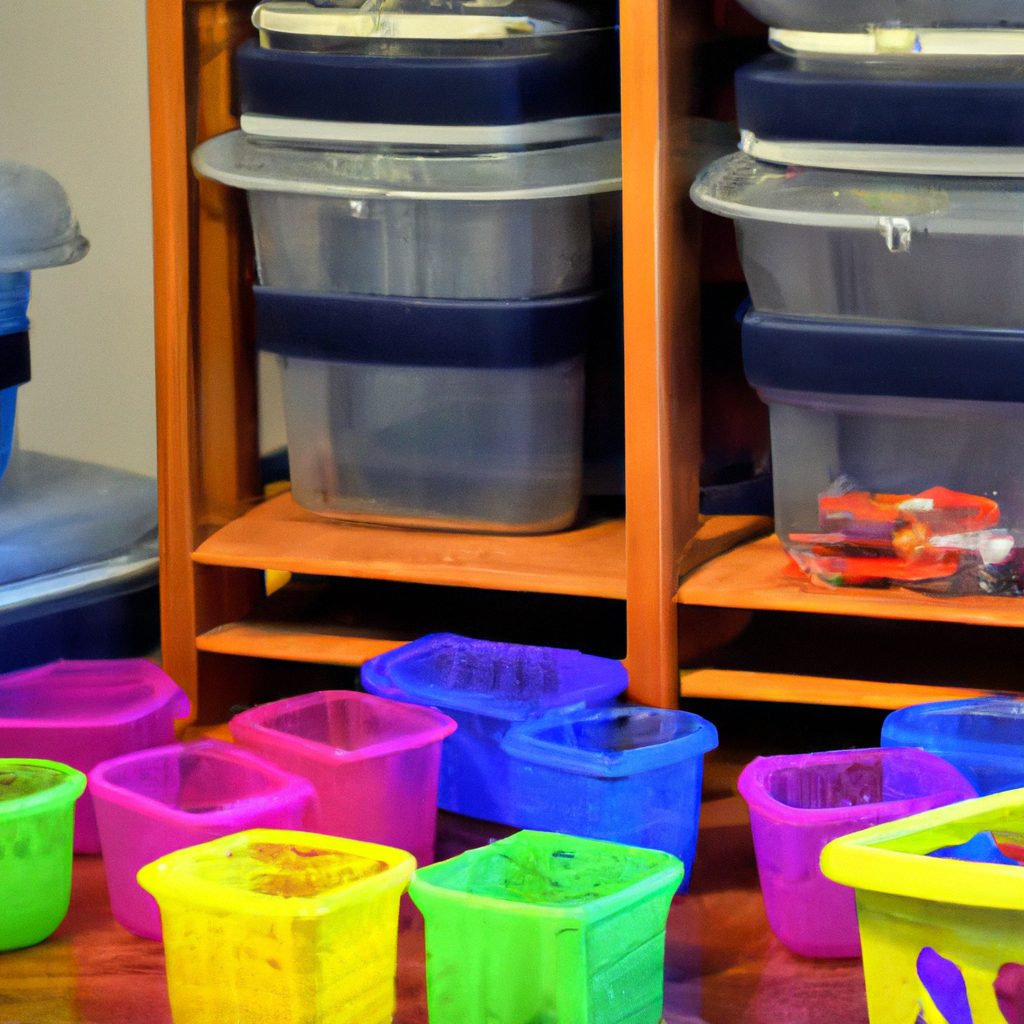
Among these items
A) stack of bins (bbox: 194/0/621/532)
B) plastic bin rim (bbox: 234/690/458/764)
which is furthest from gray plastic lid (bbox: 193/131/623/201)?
plastic bin rim (bbox: 234/690/458/764)

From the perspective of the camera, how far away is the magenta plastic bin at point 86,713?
3.59ft

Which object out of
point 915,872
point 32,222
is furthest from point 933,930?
point 32,222

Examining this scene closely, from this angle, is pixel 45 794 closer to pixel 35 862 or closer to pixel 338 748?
pixel 35 862

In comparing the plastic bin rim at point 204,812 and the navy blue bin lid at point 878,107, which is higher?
the navy blue bin lid at point 878,107

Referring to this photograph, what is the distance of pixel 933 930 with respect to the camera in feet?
2.56

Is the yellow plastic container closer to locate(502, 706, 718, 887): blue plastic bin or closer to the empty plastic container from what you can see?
locate(502, 706, 718, 887): blue plastic bin

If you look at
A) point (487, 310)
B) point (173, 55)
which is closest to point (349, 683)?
point (487, 310)

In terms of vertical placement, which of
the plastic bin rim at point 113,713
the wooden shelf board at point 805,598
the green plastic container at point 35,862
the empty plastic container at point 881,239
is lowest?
the green plastic container at point 35,862

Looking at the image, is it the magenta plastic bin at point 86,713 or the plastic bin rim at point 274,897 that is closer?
the plastic bin rim at point 274,897

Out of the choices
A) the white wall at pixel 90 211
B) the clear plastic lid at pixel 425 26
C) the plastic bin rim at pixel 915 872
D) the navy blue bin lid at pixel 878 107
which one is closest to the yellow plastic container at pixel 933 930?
the plastic bin rim at pixel 915 872

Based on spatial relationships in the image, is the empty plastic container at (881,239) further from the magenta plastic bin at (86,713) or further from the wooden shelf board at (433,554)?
the magenta plastic bin at (86,713)

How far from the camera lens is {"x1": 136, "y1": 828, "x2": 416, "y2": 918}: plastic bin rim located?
805mm

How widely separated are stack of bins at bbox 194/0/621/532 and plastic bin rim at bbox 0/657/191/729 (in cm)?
23

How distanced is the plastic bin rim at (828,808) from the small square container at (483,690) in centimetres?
16
